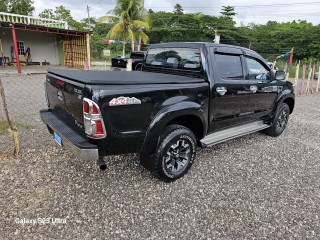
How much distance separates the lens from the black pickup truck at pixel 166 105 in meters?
2.40

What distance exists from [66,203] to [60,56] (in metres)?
21.4

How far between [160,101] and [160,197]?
1.15 meters

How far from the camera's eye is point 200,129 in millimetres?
3348

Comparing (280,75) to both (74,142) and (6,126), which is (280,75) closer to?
(74,142)

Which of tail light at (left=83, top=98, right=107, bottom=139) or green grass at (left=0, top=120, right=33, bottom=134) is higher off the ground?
tail light at (left=83, top=98, right=107, bottom=139)

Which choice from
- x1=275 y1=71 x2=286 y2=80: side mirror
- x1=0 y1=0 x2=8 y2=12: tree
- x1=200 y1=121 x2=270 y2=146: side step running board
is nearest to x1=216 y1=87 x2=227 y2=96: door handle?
x1=200 y1=121 x2=270 y2=146: side step running board

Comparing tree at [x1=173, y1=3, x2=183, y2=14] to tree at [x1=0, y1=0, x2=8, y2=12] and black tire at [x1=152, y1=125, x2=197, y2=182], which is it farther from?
black tire at [x1=152, y1=125, x2=197, y2=182]

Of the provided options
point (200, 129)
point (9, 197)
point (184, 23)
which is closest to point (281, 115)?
point (200, 129)

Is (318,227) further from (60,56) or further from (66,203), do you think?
(60,56)

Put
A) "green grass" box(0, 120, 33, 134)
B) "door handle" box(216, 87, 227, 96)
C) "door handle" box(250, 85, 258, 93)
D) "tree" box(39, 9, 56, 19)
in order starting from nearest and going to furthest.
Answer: "door handle" box(216, 87, 227, 96), "door handle" box(250, 85, 258, 93), "green grass" box(0, 120, 33, 134), "tree" box(39, 9, 56, 19)

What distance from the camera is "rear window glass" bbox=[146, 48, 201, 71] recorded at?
3.43 m

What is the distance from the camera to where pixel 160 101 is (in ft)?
8.98

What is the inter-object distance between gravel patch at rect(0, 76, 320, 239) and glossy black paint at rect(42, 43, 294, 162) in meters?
0.60

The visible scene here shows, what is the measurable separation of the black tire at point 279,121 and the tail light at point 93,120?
3.77 m
